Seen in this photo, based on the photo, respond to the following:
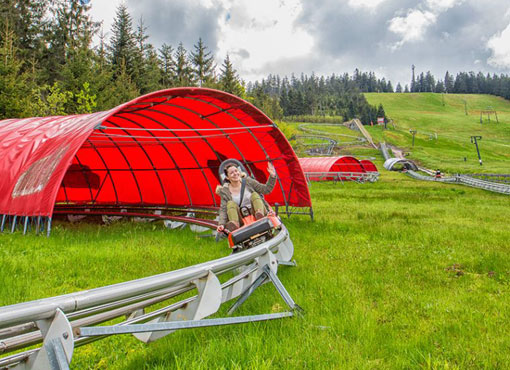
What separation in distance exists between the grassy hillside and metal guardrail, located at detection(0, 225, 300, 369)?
4837 centimetres

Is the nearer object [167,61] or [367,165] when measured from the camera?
[367,165]

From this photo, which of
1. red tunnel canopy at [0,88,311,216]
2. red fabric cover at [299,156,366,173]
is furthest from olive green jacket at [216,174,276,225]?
red fabric cover at [299,156,366,173]

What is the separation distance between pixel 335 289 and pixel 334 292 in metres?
0.10

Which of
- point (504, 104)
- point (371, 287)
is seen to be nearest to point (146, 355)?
point (371, 287)

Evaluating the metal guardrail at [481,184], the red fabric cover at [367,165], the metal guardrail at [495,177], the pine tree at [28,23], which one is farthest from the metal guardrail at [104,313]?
the pine tree at [28,23]

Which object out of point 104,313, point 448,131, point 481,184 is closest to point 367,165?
point 481,184

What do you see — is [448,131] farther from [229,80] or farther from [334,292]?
[334,292]

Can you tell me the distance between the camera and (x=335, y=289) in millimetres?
5316

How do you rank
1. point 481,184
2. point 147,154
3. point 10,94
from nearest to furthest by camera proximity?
point 147,154
point 10,94
point 481,184

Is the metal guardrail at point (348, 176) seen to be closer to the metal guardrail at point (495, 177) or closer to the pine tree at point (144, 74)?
the metal guardrail at point (495, 177)

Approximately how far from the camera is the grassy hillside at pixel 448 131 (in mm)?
64250

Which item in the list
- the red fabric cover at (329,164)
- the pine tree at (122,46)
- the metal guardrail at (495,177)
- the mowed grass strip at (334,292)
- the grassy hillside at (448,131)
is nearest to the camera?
the mowed grass strip at (334,292)

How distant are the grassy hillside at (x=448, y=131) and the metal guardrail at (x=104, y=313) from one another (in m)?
48.4

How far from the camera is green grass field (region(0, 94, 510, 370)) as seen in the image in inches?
136
